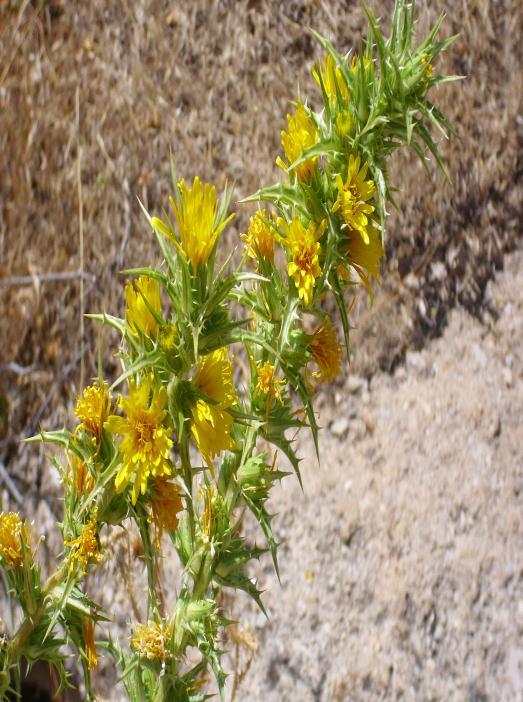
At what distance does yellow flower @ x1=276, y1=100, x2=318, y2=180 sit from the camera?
59.6 inches

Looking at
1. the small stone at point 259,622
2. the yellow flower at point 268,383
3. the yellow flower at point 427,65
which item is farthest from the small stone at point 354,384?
the yellow flower at point 427,65

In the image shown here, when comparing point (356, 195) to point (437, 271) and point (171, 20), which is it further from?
point (171, 20)

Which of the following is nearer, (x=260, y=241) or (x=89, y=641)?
(x=260, y=241)

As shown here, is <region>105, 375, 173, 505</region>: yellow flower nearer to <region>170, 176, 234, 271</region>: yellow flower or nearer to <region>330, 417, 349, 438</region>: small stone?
<region>170, 176, 234, 271</region>: yellow flower

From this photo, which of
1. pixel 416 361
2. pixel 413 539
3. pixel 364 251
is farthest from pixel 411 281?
pixel 364 251

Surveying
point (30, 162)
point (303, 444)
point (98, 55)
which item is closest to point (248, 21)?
point (98, 55)

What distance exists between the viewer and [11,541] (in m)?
1.77

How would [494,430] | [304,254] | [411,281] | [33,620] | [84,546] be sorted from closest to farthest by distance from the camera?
1. [304,254]
2. [84,546]
3. [33,620]
4. [494,430]
5. [411,281]

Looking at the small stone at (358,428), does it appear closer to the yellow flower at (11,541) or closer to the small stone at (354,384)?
the small stone at (354,384)

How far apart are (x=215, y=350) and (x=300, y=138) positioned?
0.47 metres

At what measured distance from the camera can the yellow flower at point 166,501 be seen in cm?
156

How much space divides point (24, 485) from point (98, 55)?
2026 millimetres

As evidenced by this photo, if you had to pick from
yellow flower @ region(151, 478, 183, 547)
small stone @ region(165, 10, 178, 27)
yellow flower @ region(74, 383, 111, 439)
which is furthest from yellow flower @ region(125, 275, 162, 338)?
small stone @ region(165, 10, 178, 27)

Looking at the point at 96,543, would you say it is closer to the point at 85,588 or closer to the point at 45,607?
the point at 45,607
